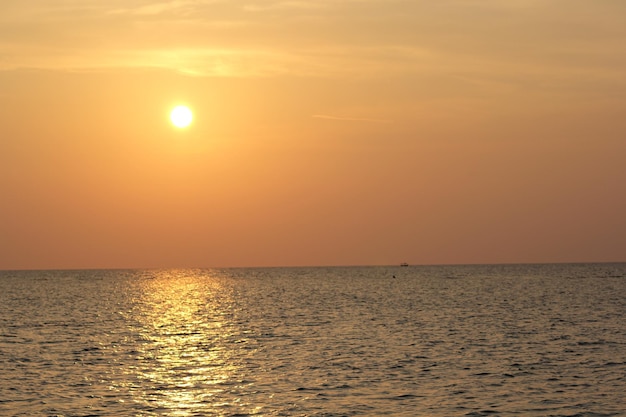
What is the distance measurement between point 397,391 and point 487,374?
31.4 ft

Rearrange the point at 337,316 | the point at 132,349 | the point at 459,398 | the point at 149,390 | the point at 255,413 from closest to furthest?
the point at 255,413, the point at 459,398, the point at 149,390, the point at 132,349, the point at 337,316

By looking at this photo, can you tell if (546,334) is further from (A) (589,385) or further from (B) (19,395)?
(B) (19,395)

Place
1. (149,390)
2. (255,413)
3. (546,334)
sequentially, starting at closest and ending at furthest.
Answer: (255,413)
(149,390)
(546,334)

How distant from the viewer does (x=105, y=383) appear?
188ft

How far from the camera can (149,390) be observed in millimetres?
54844

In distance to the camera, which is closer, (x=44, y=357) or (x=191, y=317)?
(x=44, y=357)

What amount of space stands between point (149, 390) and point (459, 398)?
62.7ft

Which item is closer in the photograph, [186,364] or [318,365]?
[318,365]

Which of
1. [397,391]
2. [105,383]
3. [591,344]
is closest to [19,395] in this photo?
[105,383]

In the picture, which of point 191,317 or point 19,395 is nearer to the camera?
point 19,395

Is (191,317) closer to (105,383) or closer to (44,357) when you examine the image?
(44,357)

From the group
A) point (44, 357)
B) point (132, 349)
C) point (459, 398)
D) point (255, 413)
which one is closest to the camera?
point (255, 413)

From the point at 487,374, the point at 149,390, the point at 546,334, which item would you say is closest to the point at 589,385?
the point at 487,374

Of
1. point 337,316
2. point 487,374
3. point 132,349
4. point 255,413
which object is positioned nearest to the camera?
point 255,413
